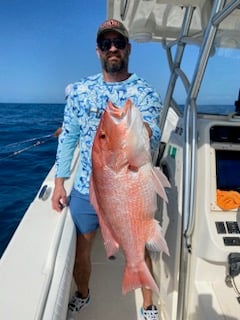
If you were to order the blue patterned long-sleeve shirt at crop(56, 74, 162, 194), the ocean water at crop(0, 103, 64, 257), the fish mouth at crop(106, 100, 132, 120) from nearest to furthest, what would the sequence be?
the fish mouth at crop(106, 100, 132, 120) → the blue patterned long-sleeve shirt at crop(56, 74, 162, 194) → the ocean water at crop(0, 103, 64, 257)

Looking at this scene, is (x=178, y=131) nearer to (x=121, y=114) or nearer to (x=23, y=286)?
(x=121, y=114)

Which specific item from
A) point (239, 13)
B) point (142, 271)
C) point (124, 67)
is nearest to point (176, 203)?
point (142, 271)

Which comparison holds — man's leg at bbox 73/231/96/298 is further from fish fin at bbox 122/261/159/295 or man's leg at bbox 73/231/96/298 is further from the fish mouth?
the fish mouth

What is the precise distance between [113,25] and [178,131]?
800 millimetres

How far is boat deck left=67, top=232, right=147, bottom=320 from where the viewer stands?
8.14 feet

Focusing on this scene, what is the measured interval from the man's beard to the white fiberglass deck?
165 centimetres

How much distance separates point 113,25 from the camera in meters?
1.94

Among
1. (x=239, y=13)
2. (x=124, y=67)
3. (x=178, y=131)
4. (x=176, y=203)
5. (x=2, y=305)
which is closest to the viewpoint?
(x=2, y=305)

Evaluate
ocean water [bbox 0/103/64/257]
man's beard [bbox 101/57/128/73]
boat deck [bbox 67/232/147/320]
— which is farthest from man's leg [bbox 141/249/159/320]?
ocean water [bbox 0/103/64/257]

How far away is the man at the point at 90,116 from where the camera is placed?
1940 mm

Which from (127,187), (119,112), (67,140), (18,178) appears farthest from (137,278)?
(18,178)

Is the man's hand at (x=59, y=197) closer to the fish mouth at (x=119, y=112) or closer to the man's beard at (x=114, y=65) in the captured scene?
the man's beard at (x=114, y=65)

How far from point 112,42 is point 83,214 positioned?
1.04 metres

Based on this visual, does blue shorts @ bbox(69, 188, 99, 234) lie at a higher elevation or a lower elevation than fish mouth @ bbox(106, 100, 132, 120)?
lower
